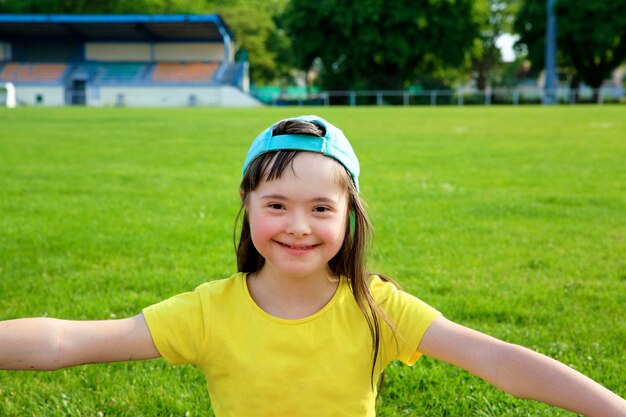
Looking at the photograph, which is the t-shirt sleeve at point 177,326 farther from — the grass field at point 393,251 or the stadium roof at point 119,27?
the stadium roof at point 119,27

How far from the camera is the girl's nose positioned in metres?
1.98

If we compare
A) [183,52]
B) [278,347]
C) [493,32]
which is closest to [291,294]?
[278,347]

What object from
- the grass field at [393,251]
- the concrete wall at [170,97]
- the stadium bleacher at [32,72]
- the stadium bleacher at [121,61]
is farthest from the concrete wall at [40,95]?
the grass field at [393,251]

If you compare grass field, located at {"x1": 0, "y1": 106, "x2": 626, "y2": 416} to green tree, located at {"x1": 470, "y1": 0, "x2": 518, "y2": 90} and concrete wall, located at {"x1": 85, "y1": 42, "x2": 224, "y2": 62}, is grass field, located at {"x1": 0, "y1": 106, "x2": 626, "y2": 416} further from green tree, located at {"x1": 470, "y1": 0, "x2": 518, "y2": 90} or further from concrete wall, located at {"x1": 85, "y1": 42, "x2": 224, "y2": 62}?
green tree, located at {"x1": 470, "y1": 0, "x2": 518, "y2": 90}

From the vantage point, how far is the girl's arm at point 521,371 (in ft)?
5.75

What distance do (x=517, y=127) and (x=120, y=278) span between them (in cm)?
1627

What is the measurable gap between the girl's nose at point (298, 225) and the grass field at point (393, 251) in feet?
4.28

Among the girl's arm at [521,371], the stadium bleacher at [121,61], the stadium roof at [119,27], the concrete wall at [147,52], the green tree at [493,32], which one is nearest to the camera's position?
the girl's arm at [521,371]

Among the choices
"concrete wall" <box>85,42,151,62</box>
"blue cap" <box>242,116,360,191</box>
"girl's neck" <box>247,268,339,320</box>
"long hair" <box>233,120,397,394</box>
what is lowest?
"girl's neck" <box>247,268,339,320</box>

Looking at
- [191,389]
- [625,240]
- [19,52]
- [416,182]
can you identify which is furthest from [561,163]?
[19,52]

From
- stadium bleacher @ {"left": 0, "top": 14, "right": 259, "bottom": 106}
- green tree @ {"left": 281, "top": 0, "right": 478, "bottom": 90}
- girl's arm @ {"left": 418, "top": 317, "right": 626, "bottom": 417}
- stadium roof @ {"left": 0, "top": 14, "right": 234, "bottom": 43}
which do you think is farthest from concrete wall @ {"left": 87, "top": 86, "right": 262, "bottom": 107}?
girl's arm @ {"left": 418, "top": 317, "right": 626, "bottom": 417}

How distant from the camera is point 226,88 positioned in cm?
5016

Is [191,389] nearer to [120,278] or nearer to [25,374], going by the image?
[25,374]

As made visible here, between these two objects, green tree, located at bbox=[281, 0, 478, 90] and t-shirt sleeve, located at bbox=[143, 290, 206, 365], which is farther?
green tree, located at bbox=[281, 0, 478, 90]
